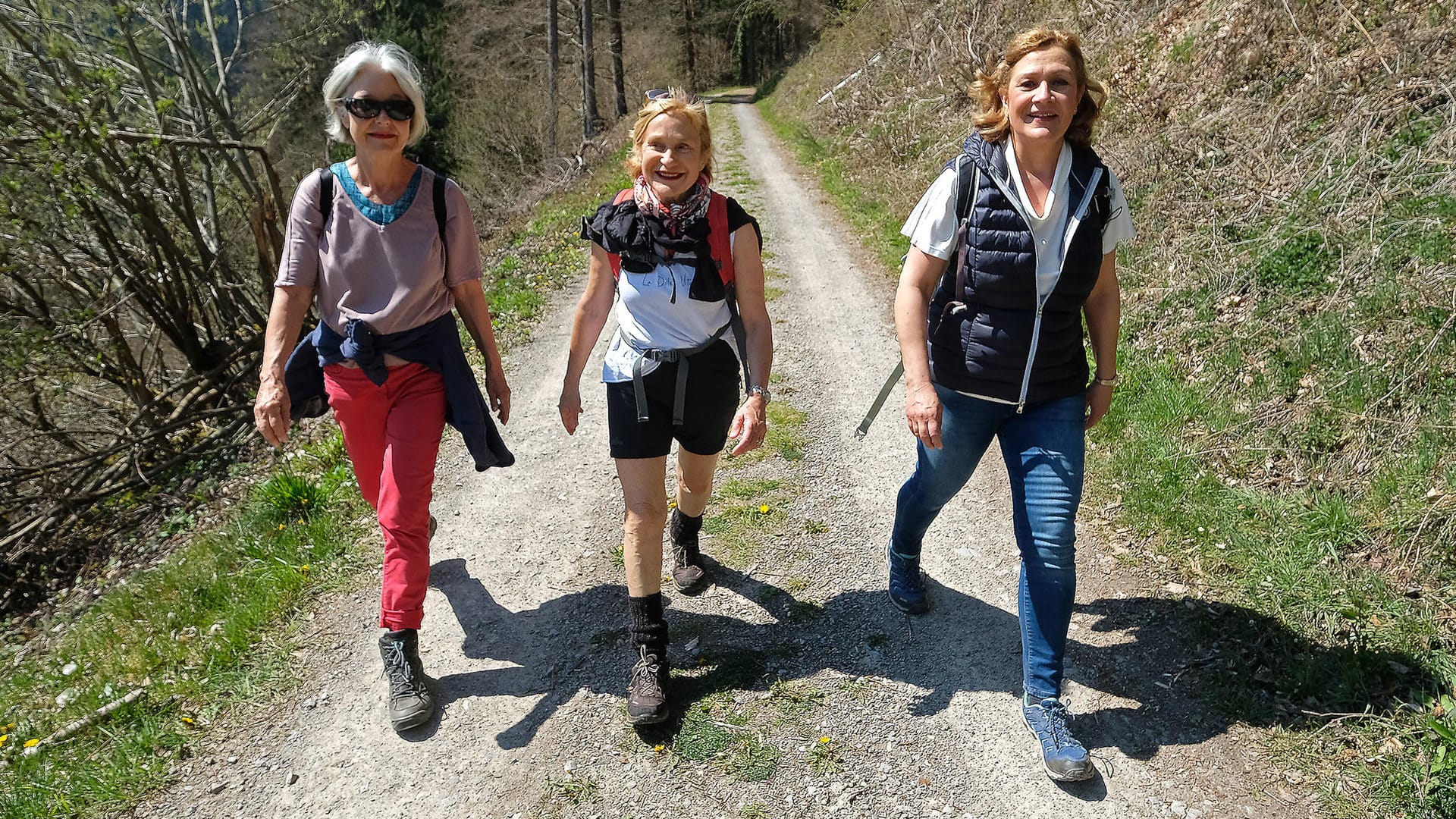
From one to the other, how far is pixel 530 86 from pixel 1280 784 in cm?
2670

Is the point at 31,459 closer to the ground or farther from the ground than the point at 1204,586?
closer to the ground

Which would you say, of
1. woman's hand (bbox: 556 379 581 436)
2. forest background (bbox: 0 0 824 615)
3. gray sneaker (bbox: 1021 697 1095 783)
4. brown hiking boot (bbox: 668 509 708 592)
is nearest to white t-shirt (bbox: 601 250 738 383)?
woman's hand (bbox: 556 379 581 436)

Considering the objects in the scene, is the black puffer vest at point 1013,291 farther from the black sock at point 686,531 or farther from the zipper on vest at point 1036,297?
the black sock at point 686,531

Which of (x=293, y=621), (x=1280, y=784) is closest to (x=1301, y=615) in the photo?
(x=1280, y=784)

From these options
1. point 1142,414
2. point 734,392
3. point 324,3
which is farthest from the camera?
point 324,3

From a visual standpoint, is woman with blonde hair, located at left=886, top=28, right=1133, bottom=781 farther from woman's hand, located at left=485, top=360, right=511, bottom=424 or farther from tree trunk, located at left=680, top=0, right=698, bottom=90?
tree trunk, located at left=680, top=0, right=698, bottom=90

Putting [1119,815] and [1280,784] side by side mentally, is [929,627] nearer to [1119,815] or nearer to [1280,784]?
[1119,815]

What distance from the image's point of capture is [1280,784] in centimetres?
256

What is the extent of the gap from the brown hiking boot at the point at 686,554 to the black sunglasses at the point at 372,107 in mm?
1843

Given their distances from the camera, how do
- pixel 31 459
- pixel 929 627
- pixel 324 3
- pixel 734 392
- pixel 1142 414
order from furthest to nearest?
pixel 324 3 → pixel 31 459 → pixel 1142 414 → pixel 929 627 → pixel 734 392

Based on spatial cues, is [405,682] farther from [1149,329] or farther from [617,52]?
[617,52]

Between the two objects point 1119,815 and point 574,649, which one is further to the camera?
point 574,649

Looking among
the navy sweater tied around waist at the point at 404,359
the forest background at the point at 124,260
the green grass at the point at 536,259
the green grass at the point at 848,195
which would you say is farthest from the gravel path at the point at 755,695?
the green grass at the point at 848,195

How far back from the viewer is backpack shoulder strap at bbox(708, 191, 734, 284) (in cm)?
279
